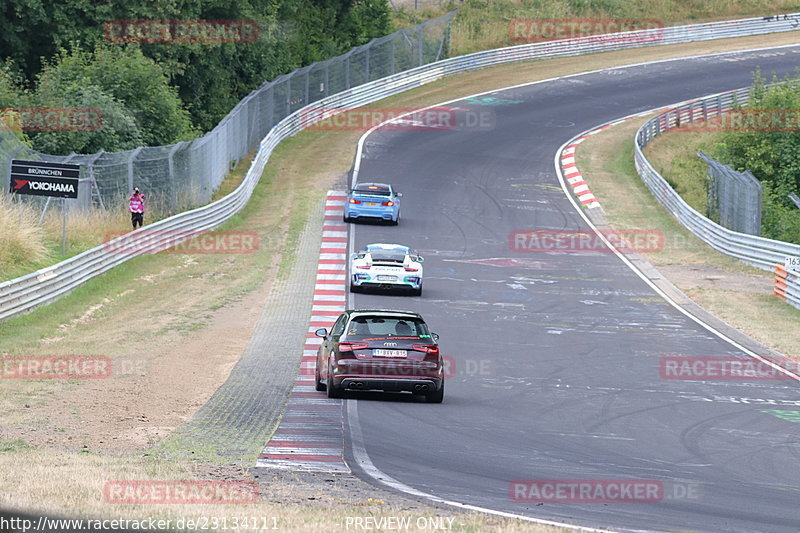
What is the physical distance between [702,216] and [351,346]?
2450 cm

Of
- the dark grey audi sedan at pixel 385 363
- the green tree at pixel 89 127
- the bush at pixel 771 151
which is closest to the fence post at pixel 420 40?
the bush at pixel 771 151

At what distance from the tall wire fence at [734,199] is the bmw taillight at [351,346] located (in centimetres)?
2270

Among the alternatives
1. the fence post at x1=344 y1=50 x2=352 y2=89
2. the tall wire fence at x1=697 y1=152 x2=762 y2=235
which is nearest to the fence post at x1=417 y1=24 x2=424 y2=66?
the fence post at x1=344 y1=50 x2=352 y2=89

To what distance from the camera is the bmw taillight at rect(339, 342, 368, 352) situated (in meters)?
16.2

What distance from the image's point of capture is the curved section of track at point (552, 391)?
37.8 ft

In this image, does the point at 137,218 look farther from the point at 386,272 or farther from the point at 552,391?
the point at 552,391

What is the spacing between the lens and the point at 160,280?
95.6 feet

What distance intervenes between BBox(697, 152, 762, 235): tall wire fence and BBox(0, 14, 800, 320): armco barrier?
16.8 metres

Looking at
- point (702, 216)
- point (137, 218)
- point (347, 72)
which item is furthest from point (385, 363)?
point (347, 72)

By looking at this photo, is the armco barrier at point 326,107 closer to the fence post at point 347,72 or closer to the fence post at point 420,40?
the fence post at point 347,72

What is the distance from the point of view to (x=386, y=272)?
2686 cm

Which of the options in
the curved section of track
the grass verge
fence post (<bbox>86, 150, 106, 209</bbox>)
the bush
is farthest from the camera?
the grass verge

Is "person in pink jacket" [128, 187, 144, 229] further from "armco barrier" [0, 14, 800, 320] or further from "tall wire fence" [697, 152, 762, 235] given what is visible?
"tall wire fence" [697, 152, 762, 235]

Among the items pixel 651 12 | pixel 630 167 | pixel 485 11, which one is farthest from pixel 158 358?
pixel 651 12
